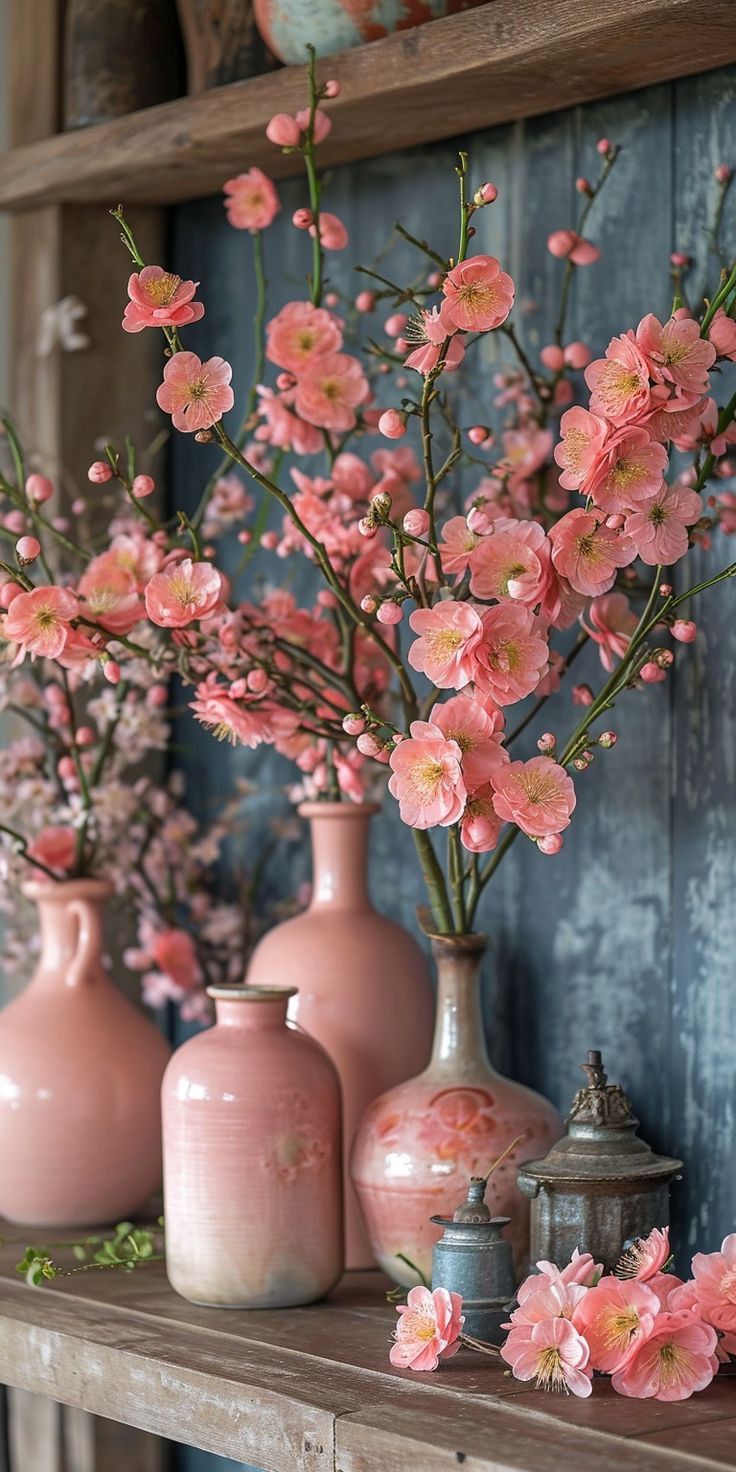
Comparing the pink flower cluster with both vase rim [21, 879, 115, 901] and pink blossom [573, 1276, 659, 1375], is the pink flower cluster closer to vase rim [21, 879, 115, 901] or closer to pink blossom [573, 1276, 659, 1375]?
pink blossom [573, 1276, 659, 1375]

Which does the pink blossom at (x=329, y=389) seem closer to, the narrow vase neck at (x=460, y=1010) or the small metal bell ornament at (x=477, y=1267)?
the narrow vase neck at (x=460, y=1010)

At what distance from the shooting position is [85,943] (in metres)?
1.68

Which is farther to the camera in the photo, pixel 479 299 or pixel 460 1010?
pixel 460 1010

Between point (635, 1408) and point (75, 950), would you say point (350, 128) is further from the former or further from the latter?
point (635, 1408)

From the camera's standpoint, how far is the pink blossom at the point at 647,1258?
1219mm

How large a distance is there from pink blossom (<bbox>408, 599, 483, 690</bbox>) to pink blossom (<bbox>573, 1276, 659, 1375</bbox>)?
39 cm

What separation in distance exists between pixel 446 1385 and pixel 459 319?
669mm

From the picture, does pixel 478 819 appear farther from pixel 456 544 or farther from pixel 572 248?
pixel 572 248

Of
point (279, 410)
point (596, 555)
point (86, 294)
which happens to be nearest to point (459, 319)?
point (596, 555)

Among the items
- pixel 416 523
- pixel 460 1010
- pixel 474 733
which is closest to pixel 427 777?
pixel 474 733

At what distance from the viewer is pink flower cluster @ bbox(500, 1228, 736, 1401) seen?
3.85ft

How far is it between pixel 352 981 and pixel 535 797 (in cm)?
36

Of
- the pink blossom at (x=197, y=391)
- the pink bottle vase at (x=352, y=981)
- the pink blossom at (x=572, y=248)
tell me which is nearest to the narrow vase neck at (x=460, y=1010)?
the pink bottle vase at (x=352, y=981)

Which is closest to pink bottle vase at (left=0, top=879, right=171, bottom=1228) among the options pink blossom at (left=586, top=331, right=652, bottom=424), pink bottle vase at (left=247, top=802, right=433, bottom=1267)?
pink bottle vase at (left=247, top=802, right=433, bottom=1267)
